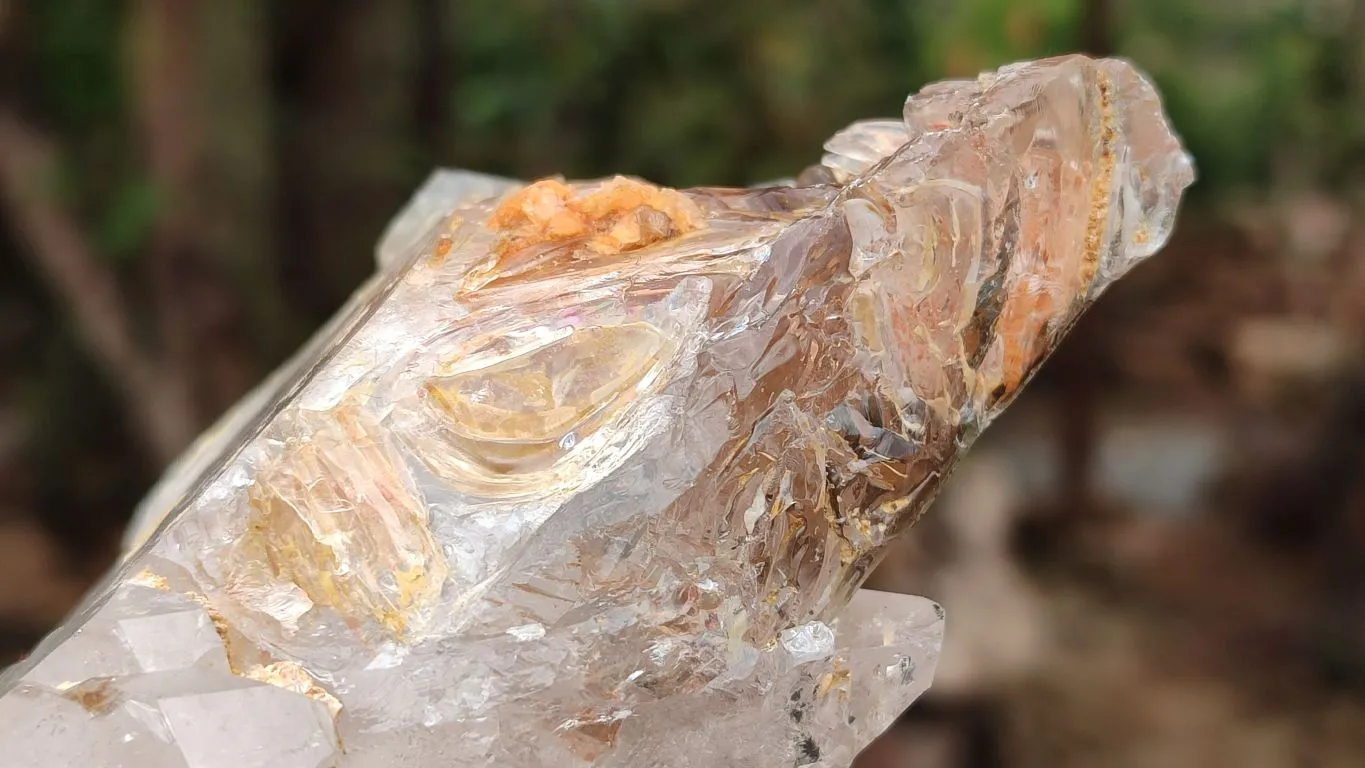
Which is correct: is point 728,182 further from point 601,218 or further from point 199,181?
point 601,218

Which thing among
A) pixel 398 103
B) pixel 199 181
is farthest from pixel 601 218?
pixel 398 103

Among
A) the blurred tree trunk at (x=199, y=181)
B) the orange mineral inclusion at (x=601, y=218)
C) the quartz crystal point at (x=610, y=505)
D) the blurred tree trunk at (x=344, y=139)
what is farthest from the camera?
the blurred tree trunk at (x=344, y=139)

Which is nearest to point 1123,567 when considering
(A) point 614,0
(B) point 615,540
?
(A) point 614,0

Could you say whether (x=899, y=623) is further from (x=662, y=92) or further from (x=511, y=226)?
(x=662, y=92)

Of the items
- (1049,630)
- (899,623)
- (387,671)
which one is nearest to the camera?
(387,671)

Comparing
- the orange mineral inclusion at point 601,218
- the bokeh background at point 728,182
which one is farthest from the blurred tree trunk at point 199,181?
the orange mineral inclusion at point 601,218

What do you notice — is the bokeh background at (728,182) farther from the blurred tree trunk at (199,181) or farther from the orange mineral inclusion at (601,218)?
the orange mineral inclusion at (601,218)
